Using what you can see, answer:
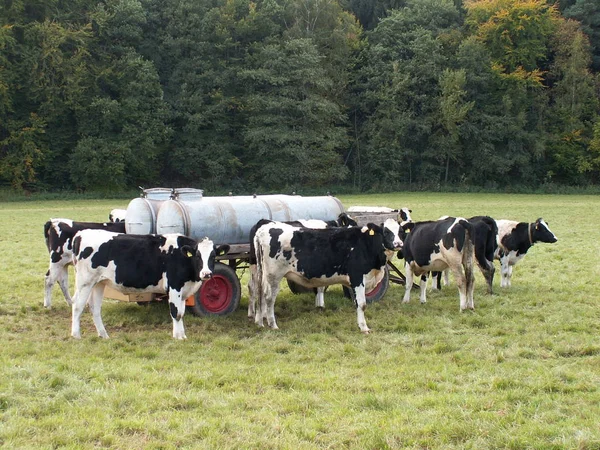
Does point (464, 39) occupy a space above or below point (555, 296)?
above

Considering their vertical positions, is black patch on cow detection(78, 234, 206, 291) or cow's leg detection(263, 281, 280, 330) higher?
black patch on cow detection(78, 234, 206, 291)

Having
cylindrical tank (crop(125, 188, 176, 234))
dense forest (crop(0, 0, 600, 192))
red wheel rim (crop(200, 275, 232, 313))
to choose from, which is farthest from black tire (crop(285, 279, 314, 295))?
dense forest (crop(0, 0, 600, 192))

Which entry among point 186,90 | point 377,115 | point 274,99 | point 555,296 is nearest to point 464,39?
point 377,115

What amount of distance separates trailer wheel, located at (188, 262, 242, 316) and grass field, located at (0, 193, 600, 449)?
0.27 m

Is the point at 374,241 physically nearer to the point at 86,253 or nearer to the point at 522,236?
the point at 86,253

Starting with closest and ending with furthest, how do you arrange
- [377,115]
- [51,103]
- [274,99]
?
[51,103]
[274,99]
[377,115]

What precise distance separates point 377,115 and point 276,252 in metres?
48.7

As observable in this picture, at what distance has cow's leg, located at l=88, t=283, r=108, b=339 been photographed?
10.0 metres

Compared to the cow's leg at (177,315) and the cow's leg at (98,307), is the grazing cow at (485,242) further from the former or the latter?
the cow's leg at (98,307)

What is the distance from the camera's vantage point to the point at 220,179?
5444cm

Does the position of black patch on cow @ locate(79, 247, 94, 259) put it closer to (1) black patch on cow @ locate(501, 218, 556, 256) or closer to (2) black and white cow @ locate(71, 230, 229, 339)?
(2) black and white cow @ locate(71, 230, 229, 339)

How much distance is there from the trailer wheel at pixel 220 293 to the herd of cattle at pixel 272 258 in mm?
332

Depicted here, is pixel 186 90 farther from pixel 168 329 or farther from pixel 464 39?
pixel 168 329

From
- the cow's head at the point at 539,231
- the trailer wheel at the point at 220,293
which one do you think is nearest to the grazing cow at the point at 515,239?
the cow's head at the point at 539,231
